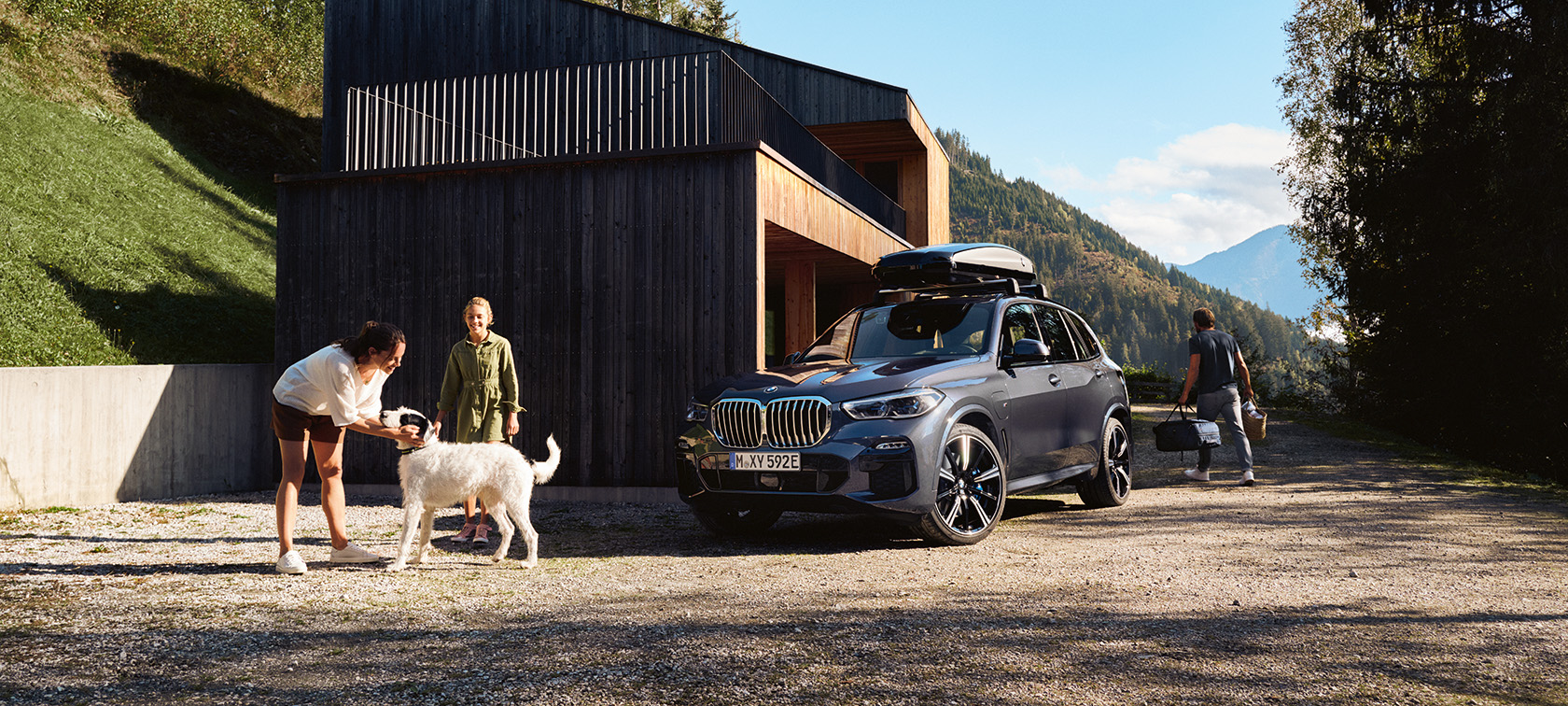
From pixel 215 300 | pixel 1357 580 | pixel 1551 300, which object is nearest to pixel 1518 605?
pixel 1357 580

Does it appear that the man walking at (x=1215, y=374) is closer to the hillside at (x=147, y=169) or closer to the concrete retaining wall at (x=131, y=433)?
the concrete retaining wall at (x=131, y=433)

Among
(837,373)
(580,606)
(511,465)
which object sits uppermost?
(837,373)

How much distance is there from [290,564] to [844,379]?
11.6ft

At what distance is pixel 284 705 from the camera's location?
3.19 metres

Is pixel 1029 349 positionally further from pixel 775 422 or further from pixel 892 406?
pixel 775 422

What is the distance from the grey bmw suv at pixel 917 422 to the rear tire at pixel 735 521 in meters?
0.01

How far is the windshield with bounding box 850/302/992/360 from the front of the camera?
718 centimetres

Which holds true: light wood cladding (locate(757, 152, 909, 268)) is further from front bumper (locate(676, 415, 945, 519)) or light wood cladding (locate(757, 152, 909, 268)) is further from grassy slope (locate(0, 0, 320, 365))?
grassy slope (locate(0, 0, 320, 365))

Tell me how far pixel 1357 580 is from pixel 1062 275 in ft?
421

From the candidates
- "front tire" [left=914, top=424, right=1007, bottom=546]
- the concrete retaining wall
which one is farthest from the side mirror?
the concrete retaining wall

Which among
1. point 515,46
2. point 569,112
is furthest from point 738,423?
point 515,46

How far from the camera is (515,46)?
17297 millimetres

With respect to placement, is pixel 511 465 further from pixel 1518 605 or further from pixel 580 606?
pixel 1518 605

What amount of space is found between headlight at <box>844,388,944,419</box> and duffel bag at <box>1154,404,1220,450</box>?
4.70 meters
